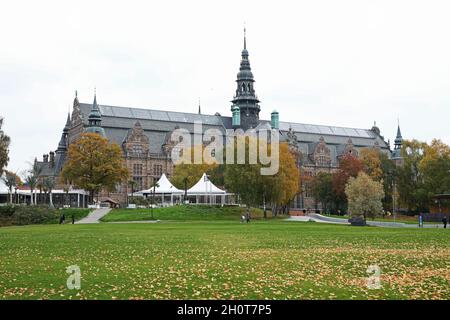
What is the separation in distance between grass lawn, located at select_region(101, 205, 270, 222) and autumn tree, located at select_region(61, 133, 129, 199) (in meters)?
8.78

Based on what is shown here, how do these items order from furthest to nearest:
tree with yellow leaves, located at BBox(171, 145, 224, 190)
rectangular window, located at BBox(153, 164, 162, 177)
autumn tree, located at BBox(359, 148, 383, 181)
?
rectangular window, located at BBox(153, 164, 162, 177) < autumn tree, located at BBox(359, 148, 383, 181) < tree with yellow leaves, located at BBox(171, 145, 224, 190)

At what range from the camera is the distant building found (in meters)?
114

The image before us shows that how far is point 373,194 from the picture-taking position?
69.6 metres

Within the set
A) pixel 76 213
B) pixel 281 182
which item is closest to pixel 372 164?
pixel 281 182

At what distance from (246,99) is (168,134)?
1997 centimetres

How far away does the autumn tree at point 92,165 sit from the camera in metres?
83.4

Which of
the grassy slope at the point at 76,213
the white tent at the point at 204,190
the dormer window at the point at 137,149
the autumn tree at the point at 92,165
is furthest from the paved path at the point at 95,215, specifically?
the dormer window at the point at 137,149

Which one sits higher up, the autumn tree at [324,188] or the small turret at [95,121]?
the small turret at [95,121]

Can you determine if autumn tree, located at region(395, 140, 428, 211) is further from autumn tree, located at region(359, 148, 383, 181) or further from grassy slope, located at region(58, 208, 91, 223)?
grassy slope, located at region(58, 208, 91, 223)

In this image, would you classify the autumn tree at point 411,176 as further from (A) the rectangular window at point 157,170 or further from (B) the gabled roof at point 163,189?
(A) the rectangular window at point 157,170

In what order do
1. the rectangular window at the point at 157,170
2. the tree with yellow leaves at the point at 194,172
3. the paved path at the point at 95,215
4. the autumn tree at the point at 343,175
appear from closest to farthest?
the paved path at the point at 95,215
the tree with yellow leaves at the point at 194,172
the autumn tree at the point at 343,175
the rectangular window at the point at 157,170

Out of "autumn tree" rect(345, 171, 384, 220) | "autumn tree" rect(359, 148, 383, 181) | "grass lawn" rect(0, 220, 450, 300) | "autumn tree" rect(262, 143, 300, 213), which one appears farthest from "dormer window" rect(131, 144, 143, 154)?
"grass lawn" rect(0, 220, 450, 300)

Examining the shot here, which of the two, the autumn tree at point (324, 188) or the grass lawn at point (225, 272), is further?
the autumn tree at point (324, 188)
